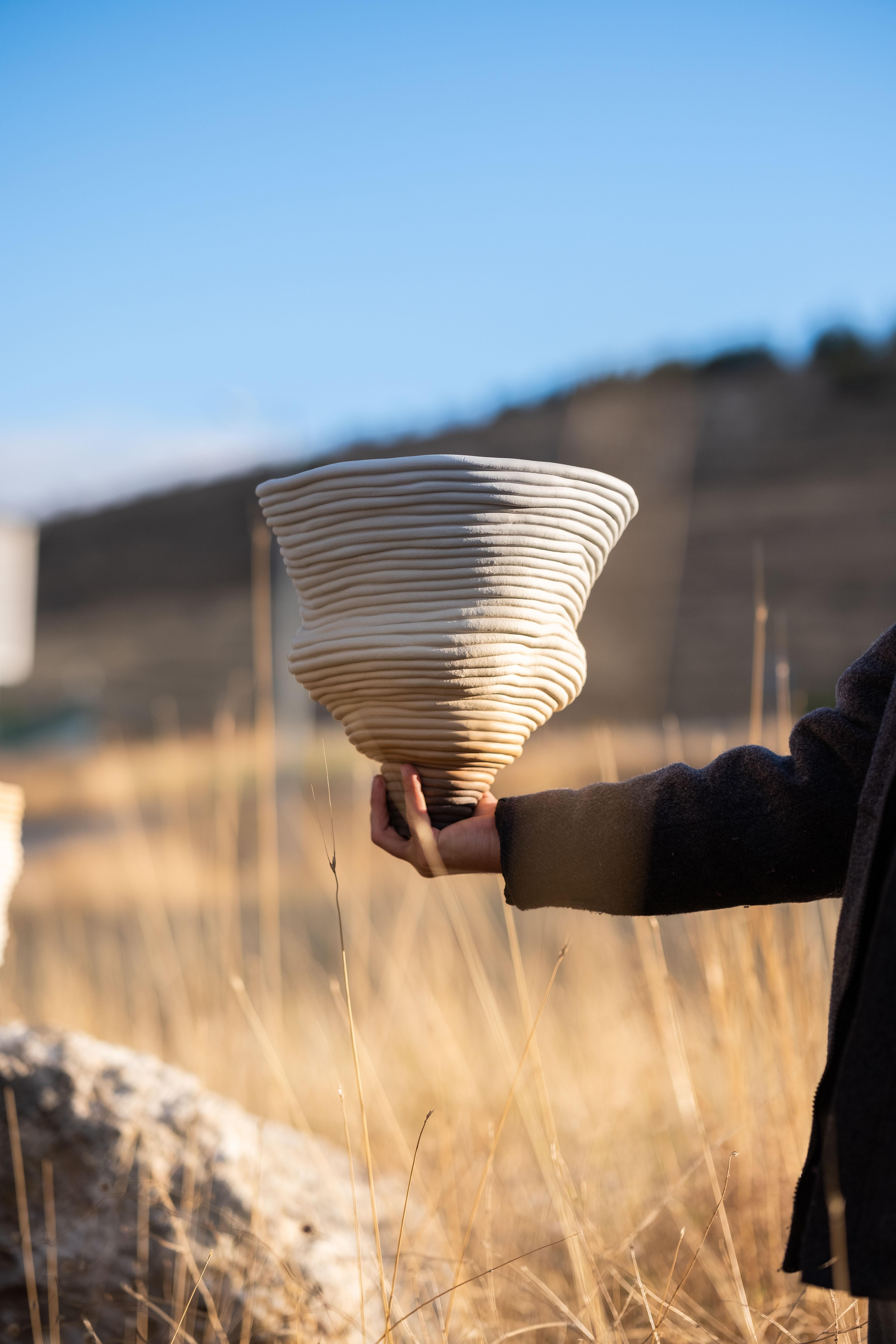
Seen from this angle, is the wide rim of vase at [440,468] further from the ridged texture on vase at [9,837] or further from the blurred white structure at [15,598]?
the blurred white structure at [15,598]

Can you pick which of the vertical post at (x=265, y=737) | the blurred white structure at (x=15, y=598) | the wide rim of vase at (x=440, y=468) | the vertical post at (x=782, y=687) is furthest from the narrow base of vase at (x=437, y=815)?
the blurred white structure at (x=15, y=598)

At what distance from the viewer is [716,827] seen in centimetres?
90

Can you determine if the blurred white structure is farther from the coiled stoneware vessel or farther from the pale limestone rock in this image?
the coiled stoneware vessel

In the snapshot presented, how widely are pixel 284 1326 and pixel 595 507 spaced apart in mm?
1128

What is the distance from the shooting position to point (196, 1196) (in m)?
1.45

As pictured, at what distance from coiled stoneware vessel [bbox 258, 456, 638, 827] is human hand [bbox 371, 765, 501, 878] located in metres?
0.03

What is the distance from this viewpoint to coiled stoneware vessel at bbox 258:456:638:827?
834mm

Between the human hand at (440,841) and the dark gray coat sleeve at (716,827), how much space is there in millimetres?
18

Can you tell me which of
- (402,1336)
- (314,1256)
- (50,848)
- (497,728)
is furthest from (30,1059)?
(50,848)

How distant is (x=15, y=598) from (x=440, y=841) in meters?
2.75

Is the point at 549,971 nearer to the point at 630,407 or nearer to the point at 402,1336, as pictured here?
the point at 402,1336

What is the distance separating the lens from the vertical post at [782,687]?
1.59m

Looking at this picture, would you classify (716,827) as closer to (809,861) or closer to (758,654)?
(809,861)

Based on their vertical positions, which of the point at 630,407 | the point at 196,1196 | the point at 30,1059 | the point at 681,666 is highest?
the point at 630,407
